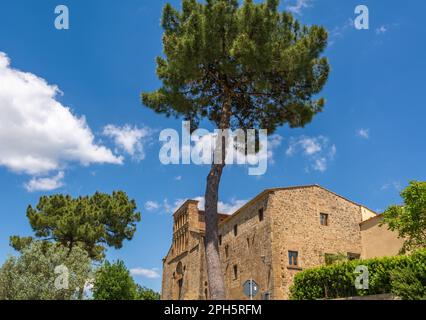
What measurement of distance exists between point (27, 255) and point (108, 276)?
21.7 feet

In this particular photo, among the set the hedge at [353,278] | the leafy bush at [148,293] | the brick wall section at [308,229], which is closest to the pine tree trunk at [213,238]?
the hedge at [353,278]

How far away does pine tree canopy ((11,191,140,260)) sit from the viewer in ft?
125

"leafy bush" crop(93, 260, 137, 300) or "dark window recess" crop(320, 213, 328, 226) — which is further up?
"dark window recess" crop(320, 213, 328, 226)

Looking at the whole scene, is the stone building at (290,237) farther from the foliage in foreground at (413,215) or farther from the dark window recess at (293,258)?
the foliage in foreground at (413,215)

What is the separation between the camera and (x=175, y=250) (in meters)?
47.8

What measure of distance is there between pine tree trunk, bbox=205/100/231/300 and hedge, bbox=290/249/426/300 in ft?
22.3

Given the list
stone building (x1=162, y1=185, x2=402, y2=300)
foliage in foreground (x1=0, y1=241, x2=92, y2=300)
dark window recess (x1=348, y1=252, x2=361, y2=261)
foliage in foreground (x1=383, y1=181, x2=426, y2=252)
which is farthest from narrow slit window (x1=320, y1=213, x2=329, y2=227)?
foliage in foreground (x1=0, y1=241, x2=92, y2=300)

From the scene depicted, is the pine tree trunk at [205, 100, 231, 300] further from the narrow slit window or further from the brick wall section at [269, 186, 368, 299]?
the narrow slit window

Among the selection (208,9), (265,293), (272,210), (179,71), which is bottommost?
(265,293)

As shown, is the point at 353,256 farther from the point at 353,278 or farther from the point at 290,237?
the point at 353,278

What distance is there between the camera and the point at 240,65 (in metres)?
18.3
